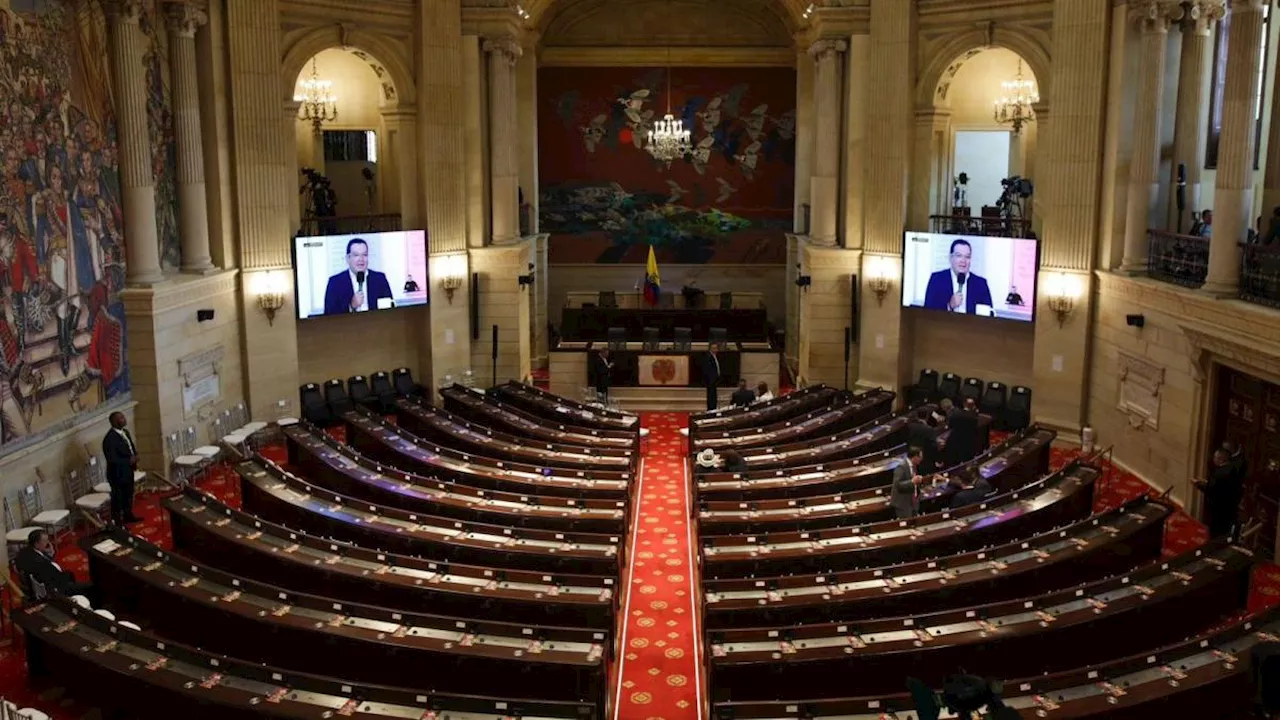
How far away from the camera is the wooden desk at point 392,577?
10117 millimetres

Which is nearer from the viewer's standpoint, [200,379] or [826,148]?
[200,379]

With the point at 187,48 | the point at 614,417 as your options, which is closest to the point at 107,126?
the point at 187,48

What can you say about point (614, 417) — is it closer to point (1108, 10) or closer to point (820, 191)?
point (820, 191)

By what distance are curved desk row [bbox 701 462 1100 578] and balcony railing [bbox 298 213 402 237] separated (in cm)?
1213

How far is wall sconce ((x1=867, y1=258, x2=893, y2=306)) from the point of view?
21.9 meters

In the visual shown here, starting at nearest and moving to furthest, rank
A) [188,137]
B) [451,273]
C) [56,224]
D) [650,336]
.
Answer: [56,224] → [188,137] → [451,273] → [650,336]

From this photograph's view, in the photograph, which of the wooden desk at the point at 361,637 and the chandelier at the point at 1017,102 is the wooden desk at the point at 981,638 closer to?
the wooden desk at the point at 361,637

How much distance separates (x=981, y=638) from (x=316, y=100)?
55.9ft

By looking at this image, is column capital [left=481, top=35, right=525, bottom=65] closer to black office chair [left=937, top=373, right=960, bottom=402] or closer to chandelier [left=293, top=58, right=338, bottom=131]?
chandelier [left=293, top=58, right=338, bottom=131]

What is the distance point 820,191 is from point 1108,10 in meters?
7.11

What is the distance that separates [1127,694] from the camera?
812cm

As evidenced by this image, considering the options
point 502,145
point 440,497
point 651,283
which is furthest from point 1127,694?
point 651,283

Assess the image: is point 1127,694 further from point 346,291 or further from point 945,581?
point 346,291

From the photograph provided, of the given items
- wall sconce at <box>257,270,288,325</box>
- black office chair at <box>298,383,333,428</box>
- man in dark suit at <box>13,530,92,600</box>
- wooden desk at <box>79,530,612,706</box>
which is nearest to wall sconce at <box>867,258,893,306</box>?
black office chair at <box>298,383,333,428</box>
